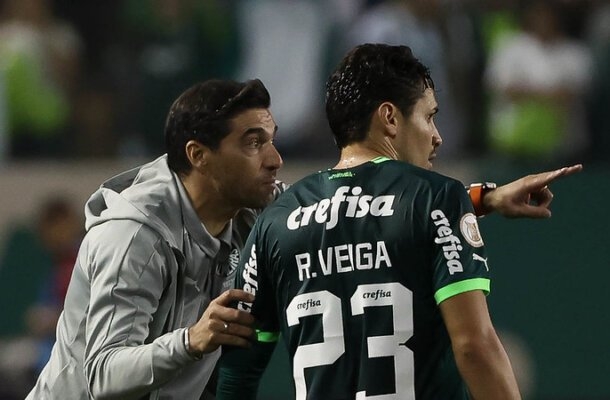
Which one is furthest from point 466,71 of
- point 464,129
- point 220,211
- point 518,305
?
point 220,211

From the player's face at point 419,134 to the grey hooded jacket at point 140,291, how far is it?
81 cm

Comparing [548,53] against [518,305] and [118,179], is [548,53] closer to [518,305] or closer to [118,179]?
[518,305]

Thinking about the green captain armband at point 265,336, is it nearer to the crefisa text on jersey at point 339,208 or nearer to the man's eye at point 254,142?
the crefisa text on jersey at point 339,208

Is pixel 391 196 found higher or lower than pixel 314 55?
lower

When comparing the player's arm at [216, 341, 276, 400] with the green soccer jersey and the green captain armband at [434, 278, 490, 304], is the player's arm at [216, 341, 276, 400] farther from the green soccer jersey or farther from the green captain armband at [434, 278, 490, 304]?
the green captain armband at [434, 278, 490, 304]

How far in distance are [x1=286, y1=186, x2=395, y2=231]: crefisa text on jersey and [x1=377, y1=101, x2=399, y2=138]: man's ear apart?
18 centimetres

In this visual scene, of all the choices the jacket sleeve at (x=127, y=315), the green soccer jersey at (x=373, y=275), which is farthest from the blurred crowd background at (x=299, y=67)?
the green soccer jersey at (x=373, y=275)

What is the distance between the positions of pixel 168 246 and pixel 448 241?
1.15 meters

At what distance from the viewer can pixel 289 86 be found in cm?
952

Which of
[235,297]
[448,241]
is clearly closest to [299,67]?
[235,297]

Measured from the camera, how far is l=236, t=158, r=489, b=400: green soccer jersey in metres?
3.35

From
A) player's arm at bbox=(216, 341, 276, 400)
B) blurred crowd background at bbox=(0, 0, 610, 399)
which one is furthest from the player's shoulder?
blurred crowd background at bbox=(0, 0, 610, 399)

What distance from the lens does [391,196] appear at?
3436 millimetres

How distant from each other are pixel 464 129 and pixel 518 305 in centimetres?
131
